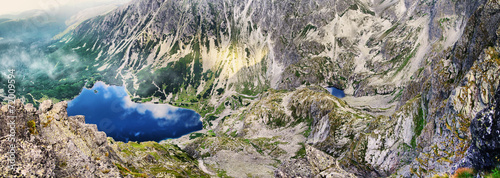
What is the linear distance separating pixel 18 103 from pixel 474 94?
5578 cm

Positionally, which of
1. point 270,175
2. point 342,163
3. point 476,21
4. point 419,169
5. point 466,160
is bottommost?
point 270,175

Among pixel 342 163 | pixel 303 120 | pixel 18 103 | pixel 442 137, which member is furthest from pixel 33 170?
pixel 303 120

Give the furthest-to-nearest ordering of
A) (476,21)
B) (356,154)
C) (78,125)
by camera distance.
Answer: (356,154) < (476,21) < (78,125)

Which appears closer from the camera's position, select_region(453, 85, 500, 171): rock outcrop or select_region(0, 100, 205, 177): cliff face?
select_region(453, 85, 500, 171): rock outcrop

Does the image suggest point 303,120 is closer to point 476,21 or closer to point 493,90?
point 476,21

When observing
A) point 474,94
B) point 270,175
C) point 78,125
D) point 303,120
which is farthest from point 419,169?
point 303,120

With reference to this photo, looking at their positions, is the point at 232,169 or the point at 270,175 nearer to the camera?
the point at 270,175

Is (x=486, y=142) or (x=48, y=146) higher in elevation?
(x=48, y=146)

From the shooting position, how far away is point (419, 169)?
3881cm

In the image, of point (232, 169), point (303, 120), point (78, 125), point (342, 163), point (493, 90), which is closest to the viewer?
point (493, 90)

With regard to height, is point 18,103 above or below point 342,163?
above

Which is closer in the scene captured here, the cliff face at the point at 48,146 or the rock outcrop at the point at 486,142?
the rock outcrop at the point at 486,142

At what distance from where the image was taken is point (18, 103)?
91.0 feet

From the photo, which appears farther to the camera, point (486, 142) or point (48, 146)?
point (48, 146)
